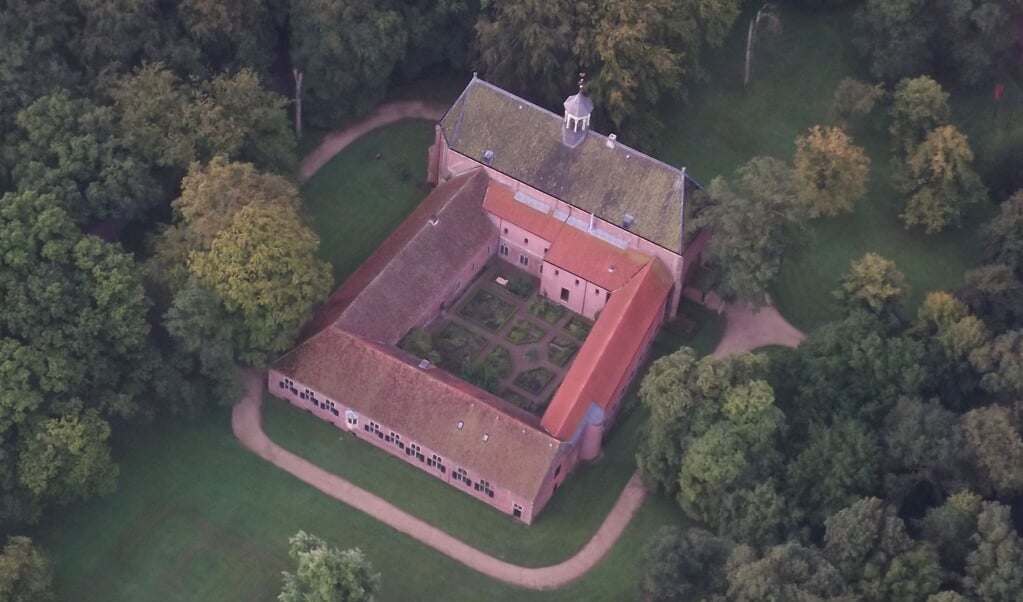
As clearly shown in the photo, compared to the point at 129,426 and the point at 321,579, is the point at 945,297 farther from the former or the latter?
the point at 129,426

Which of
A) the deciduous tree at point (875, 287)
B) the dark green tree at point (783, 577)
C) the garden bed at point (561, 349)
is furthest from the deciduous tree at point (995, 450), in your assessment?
the garden bed at point (561, 349)

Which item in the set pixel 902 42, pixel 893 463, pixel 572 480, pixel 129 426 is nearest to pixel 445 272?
pixel 572 480

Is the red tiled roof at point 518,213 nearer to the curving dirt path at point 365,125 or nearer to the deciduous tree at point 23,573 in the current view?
the curving dirt path at point 365,125

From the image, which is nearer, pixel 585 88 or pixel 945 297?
pixel 945 297

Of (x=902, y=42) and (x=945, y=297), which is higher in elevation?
(x=902, y=42)

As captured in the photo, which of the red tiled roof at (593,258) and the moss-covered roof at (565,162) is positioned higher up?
the moss-covered roof at (565,162)

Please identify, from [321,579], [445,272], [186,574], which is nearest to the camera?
[321,579]
